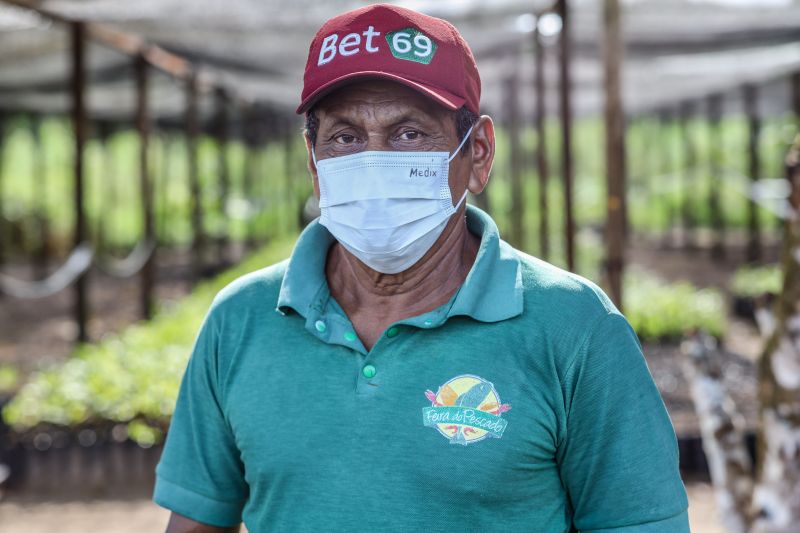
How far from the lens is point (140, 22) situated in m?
6.11

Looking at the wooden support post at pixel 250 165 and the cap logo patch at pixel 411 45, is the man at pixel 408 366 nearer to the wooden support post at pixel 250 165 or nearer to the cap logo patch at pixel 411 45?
the cap logo patch at pixel 411 45

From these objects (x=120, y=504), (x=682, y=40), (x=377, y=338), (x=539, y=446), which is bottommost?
(x=120, y=504)

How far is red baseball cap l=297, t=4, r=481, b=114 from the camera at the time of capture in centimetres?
154

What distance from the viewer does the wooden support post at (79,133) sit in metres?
6.84

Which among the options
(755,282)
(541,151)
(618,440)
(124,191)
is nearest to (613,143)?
(541,151)

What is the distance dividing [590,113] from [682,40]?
7959 millimetres

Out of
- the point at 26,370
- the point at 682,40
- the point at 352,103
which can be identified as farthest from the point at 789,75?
the point at 352,103

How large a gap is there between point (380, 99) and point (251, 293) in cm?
43

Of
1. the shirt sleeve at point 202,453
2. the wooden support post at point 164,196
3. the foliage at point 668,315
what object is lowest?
the foliage at point 668,315

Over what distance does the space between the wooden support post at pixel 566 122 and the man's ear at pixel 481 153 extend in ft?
10.8

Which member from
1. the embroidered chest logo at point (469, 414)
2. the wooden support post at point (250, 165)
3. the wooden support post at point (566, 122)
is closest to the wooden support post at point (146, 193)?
the wooden support post at point (566, 122)

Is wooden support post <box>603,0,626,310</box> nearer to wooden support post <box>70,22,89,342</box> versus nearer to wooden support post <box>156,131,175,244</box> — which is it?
wooden support post <box>70,22,89,342</box>

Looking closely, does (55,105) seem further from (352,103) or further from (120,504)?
(352,103)

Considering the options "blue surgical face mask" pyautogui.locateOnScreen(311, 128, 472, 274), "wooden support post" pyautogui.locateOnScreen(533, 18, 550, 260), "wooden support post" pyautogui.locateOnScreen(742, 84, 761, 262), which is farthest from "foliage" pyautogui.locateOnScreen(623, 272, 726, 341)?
"blue surgical face mask" pyautogui.locateOnScreen(311, 128, 472, 274)
